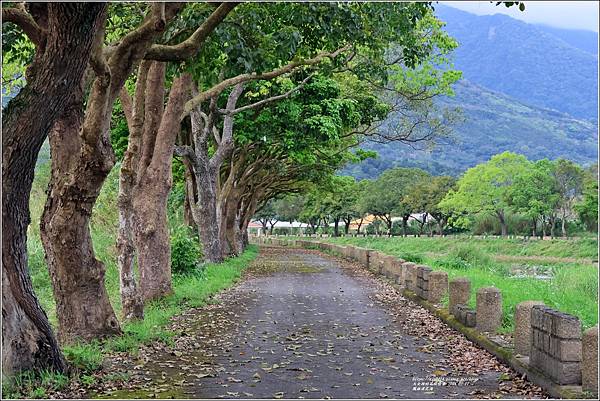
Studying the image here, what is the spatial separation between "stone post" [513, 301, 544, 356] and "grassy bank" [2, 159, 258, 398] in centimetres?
477

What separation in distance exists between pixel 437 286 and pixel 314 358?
6013 millimetres

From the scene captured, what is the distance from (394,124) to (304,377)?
19.3 m

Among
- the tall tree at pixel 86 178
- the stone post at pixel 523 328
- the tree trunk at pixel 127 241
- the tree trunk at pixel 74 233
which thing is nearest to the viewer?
the stone post at pixel 523 328

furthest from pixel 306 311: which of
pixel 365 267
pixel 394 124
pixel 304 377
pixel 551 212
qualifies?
pixel 551 212

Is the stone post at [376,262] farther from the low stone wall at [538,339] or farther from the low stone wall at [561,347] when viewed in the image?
the low stone wall at [561,347]

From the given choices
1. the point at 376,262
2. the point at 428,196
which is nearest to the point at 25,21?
the point at 376,262

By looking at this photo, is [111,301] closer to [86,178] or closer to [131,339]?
[131,339]

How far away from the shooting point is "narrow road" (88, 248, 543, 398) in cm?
823

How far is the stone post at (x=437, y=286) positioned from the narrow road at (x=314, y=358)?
43 centimetres

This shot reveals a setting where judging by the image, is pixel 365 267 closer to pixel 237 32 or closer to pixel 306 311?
pixel 306 311

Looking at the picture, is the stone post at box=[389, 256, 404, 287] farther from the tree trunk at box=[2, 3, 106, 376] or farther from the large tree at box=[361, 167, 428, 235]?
the large tree at box=[361, 167, 428, 235]

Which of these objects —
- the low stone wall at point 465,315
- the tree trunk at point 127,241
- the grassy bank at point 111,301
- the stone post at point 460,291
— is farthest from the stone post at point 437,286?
the tree trunk at point 127,241

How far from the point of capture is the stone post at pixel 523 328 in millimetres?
9133

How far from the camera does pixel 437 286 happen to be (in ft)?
51.5
